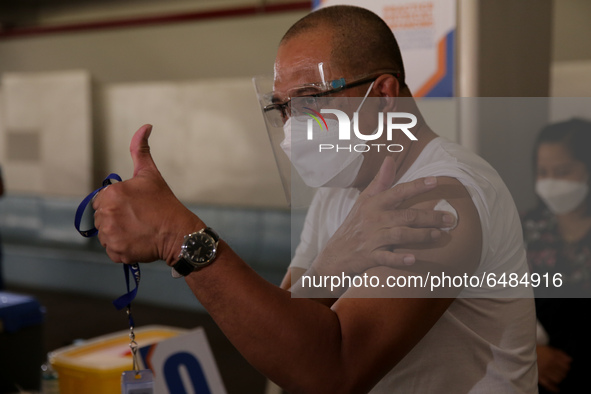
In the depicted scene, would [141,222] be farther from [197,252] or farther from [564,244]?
[564,244]

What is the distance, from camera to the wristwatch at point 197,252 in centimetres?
85

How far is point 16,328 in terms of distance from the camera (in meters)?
2.61

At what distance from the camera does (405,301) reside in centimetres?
90

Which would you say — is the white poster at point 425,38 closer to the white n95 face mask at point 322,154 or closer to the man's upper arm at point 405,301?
the white n95 face mask at point 322,154

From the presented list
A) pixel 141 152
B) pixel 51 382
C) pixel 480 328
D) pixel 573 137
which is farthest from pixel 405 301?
pixel 573 137

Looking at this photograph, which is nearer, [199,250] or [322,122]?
[199,250]

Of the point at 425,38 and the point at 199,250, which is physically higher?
the point at 425,38

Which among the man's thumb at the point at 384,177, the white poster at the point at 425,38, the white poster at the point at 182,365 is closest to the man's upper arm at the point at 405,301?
the man's thumb at the point at 384,177

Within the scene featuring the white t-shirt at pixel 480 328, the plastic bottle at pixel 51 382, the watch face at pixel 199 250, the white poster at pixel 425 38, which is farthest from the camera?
the white poster at pixel 425 38

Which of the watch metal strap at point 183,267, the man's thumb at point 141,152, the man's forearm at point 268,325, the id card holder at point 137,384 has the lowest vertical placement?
the id card holder at point 137,384

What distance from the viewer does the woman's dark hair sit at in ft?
6.36

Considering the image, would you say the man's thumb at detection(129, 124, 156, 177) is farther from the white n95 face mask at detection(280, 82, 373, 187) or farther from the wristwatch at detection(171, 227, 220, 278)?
the white n95 face mask at detection(280, 82, 373, 187)

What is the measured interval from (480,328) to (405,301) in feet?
0.67

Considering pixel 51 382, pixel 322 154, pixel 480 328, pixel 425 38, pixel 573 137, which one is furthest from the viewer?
pixel 573 137
